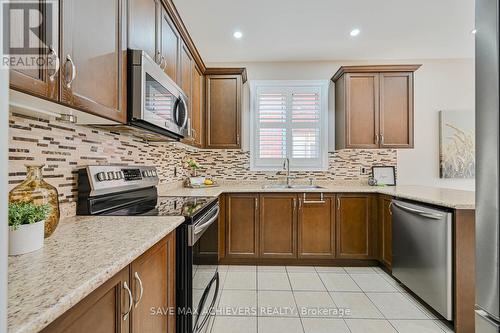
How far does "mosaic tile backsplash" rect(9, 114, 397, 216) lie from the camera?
43.8 inches

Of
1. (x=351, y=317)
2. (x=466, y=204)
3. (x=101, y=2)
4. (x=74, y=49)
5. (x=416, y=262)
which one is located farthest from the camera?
(x=416, y=262)

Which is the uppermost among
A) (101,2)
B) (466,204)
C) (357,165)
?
(101,2)

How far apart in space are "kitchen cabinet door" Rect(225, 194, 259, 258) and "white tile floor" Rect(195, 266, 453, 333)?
235 millimetres

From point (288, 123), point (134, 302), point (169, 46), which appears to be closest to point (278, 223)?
point (288, 123)

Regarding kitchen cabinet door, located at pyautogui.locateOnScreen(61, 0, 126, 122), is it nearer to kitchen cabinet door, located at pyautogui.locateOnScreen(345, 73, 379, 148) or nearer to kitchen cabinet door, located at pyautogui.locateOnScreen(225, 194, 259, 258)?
kitchen cabinet door, located at pyautogui.locateOnScreen(225, 194, 259, 258)

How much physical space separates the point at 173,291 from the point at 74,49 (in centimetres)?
113

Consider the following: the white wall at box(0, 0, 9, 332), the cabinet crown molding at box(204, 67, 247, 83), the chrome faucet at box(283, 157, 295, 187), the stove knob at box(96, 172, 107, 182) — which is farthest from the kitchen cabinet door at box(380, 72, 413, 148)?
the white wall at box(0, 0, 9, 332)

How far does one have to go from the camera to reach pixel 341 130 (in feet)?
10.9

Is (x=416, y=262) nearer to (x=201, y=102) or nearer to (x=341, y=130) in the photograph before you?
(x=341, y=130)

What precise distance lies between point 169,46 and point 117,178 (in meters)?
1.07

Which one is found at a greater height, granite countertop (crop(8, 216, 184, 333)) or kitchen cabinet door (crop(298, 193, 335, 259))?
granite countertop (crop(8, 216, 184, 333))

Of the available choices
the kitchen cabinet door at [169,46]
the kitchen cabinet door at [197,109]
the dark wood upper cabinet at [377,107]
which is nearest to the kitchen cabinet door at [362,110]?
the dark wood upper cabinet at [377,107]

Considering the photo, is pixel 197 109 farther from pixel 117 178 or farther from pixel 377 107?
pixel 377 107

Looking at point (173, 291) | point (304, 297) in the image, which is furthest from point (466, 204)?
point (173, 291)
